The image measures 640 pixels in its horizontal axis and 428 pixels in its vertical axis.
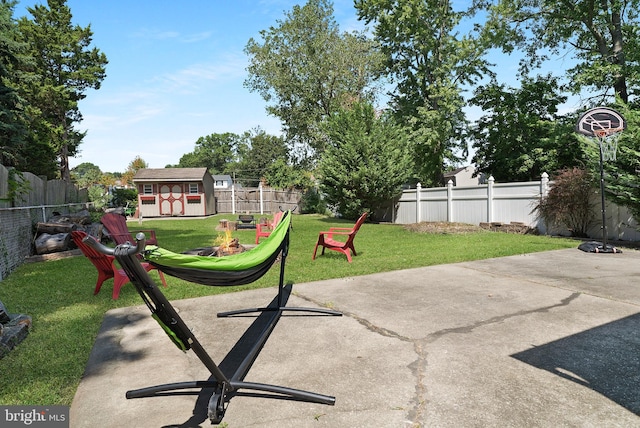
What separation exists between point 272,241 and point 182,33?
29.6 ft

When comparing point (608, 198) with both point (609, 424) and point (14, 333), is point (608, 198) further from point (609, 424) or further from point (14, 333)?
point (14, 333)

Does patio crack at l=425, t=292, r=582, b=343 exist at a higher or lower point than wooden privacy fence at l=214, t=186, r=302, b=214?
lower

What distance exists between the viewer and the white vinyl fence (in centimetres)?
1073

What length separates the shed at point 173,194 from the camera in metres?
29.2

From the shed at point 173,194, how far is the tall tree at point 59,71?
7939mm

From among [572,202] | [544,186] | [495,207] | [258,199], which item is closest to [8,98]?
[258,199]

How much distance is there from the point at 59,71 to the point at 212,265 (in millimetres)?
37917

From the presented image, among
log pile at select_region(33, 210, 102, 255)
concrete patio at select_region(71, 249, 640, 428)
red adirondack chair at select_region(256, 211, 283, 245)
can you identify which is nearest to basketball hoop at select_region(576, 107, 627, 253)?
concrete patio at select_region(71, 249, 640, 428)

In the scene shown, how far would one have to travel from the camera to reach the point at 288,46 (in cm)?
2830

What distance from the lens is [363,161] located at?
745 inches

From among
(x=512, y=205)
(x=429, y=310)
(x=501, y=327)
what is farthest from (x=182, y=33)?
(x=512, y=205)

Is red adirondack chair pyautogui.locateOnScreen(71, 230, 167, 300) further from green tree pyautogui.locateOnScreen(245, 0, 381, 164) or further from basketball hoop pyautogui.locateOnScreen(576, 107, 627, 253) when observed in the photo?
green tree pyautogui.locateOnScreen(245, 0, 381, 164)

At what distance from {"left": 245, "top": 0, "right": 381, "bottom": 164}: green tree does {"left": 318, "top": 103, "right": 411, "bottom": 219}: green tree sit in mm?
7200

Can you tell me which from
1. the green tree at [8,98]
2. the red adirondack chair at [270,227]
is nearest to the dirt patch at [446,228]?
the red adirondack chair at [270,227]
